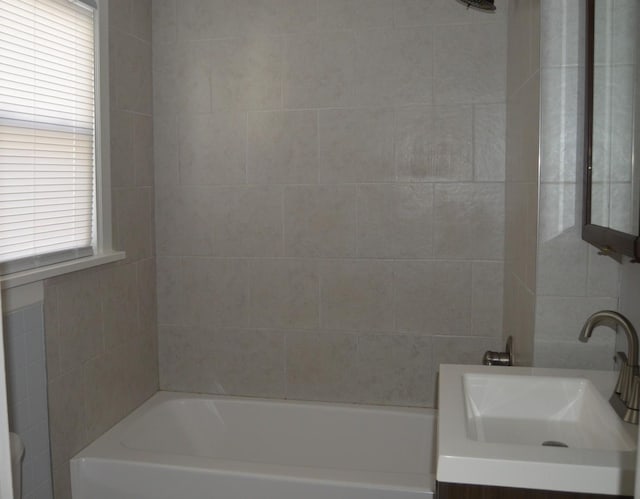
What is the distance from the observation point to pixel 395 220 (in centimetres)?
291

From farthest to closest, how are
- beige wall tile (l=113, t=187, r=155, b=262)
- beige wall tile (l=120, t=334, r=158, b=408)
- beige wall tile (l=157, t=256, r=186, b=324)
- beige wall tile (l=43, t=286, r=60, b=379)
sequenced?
beige wall tile (l=157, t=256, r=186, b=324) → beige wall tile (l=120, t=334, r=158, b=408) → beige wall tile (l=113, t=187, r=155, b=262) → beige wall tile (l=43, t=286, r=60, b=379)

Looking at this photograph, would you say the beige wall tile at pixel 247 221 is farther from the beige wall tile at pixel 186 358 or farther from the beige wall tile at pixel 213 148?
the beige wall tile at pixel 186 358

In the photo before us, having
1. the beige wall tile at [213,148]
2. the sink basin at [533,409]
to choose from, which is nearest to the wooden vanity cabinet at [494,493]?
the sink basin at [533,409]

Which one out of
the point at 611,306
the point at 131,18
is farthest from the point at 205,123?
the point at 611,306

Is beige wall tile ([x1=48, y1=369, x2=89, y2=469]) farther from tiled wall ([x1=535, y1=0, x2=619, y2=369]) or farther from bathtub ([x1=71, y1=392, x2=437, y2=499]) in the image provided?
Answer: tiled wall ([x1=535, y1=0, x2=619, y2=369])

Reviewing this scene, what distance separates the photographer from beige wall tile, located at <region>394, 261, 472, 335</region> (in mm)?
2885

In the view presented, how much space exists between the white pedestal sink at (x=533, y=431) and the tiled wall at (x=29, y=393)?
4.52 feet

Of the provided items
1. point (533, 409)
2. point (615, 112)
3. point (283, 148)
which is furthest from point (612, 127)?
point (283, 148)

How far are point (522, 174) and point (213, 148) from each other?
1.45m

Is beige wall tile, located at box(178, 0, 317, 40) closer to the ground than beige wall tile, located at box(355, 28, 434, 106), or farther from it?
farther from it

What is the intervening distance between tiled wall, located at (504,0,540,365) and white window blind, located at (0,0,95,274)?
1.67 m

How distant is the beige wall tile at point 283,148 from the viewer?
2.95 meters

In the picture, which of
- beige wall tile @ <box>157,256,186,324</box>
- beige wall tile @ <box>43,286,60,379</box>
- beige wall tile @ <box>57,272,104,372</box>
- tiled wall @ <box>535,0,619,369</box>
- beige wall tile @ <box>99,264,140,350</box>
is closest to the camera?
tiled wall @ <box>535,0,619,369</box>

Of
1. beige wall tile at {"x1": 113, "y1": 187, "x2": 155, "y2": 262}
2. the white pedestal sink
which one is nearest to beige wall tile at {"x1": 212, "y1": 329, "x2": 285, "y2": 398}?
beige wall tile at {"x1": 113, "y1": 187, "x2": 155, "y2": 262}
